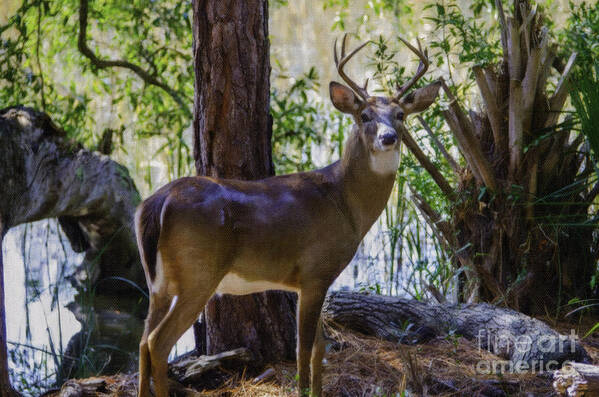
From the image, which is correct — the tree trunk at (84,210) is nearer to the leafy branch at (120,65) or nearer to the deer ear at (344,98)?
the leafy branch at (120,65)

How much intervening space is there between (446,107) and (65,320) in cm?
412

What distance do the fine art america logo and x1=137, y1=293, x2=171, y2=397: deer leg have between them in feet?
6.36

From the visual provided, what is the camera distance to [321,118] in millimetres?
8305

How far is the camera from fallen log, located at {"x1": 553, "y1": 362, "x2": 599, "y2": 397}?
11.7 ft

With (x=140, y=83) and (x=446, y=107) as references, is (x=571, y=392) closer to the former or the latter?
(x=446, y=107)

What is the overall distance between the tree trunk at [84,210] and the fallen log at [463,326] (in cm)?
206

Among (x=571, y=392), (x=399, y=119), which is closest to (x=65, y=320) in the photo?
(x=399, y=119)

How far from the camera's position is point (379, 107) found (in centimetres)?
424

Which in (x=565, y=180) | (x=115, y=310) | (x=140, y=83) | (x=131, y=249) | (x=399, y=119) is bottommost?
(x=115, y=310)

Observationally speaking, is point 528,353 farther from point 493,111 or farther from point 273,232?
point 493,111

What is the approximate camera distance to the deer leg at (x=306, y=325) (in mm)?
3992

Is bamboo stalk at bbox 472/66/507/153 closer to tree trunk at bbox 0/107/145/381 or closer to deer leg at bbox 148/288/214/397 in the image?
deer leg at bbox 148/288/214/397

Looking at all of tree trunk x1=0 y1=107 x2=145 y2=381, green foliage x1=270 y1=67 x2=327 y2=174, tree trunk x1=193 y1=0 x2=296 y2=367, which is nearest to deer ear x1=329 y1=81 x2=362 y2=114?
tree trunk x1=193 y1=0 x2=296 y2=367

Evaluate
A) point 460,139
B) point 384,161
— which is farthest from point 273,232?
point 460,139
